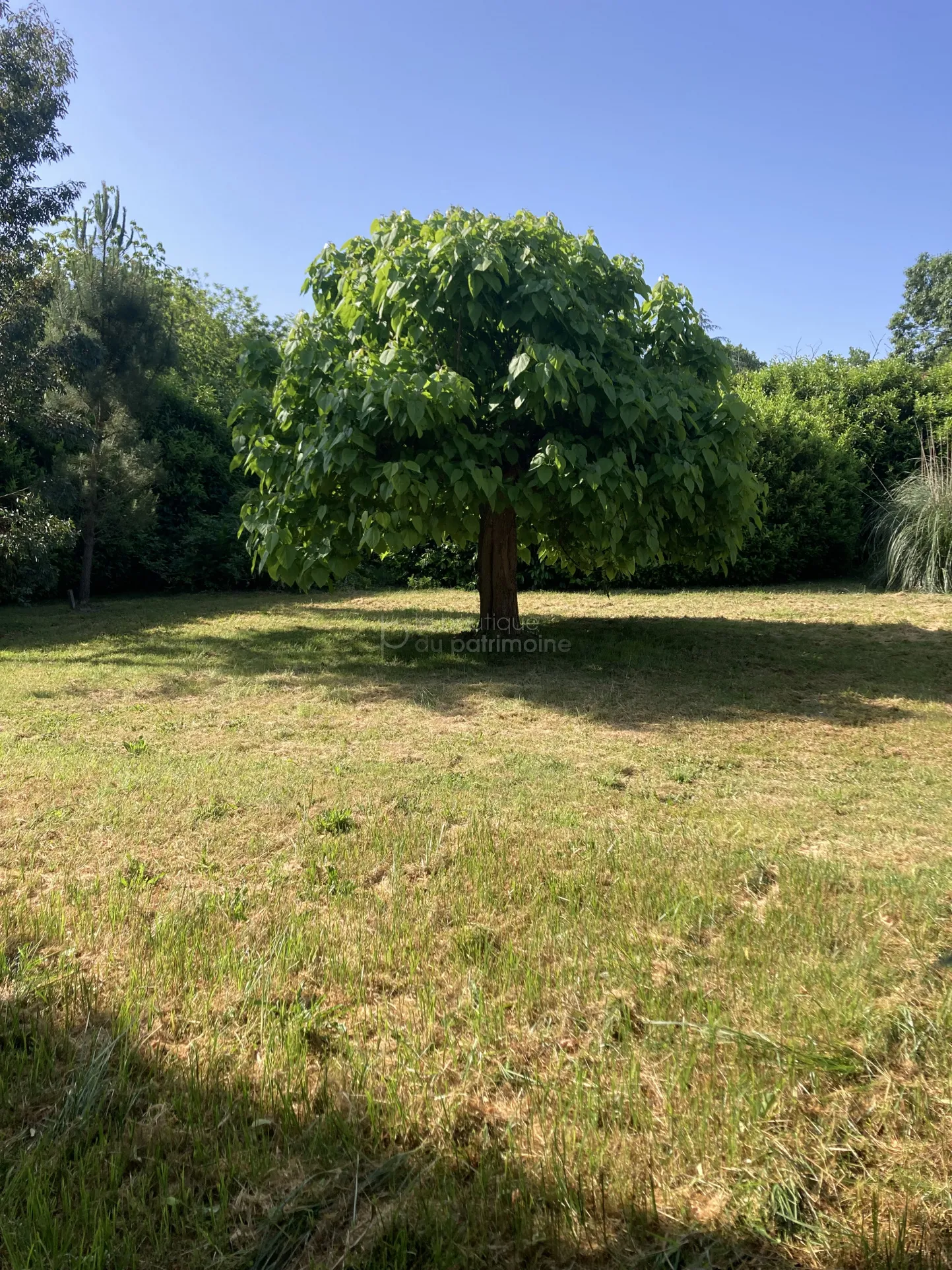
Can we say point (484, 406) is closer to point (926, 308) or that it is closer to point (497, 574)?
point (497, 574)

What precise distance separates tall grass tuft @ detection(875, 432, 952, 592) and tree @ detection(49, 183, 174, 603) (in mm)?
10838

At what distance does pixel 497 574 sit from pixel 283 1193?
6.46 meters

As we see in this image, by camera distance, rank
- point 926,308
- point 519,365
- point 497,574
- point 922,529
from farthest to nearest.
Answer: point 926,308 < point 922,529 < point 497,574 < point 519,365

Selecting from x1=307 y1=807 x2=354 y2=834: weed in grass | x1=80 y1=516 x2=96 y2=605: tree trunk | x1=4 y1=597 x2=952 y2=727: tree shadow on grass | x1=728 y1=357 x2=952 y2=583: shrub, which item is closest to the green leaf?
x1=4 y1=597 x2=952 y2=727: tree shadow on grass

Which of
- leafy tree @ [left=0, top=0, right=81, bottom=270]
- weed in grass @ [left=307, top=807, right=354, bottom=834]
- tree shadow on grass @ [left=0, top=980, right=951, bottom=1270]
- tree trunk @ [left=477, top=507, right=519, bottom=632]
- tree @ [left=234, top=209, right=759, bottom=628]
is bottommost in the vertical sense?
tree shadow on grass @ [left=0, top=980, right=951, bottom=1270]

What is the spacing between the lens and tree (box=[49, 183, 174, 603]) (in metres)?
11.7

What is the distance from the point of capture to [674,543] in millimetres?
7633

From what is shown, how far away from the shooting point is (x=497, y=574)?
7.74 metres

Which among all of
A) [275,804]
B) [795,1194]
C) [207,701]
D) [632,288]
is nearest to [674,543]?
[632,288]

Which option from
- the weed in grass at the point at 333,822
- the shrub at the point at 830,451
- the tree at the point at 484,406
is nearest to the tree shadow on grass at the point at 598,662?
the tree at the point at 484,406

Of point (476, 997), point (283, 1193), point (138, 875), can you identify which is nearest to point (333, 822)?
point (138, 875)

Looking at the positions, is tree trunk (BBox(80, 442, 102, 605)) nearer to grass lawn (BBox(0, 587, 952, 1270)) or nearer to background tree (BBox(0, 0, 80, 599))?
background tree (BBox(0, 0, 80, 599))

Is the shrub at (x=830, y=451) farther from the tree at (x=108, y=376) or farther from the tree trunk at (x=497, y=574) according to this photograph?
the tree at (x=108, y=376)

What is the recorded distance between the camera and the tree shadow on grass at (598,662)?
219 inches
